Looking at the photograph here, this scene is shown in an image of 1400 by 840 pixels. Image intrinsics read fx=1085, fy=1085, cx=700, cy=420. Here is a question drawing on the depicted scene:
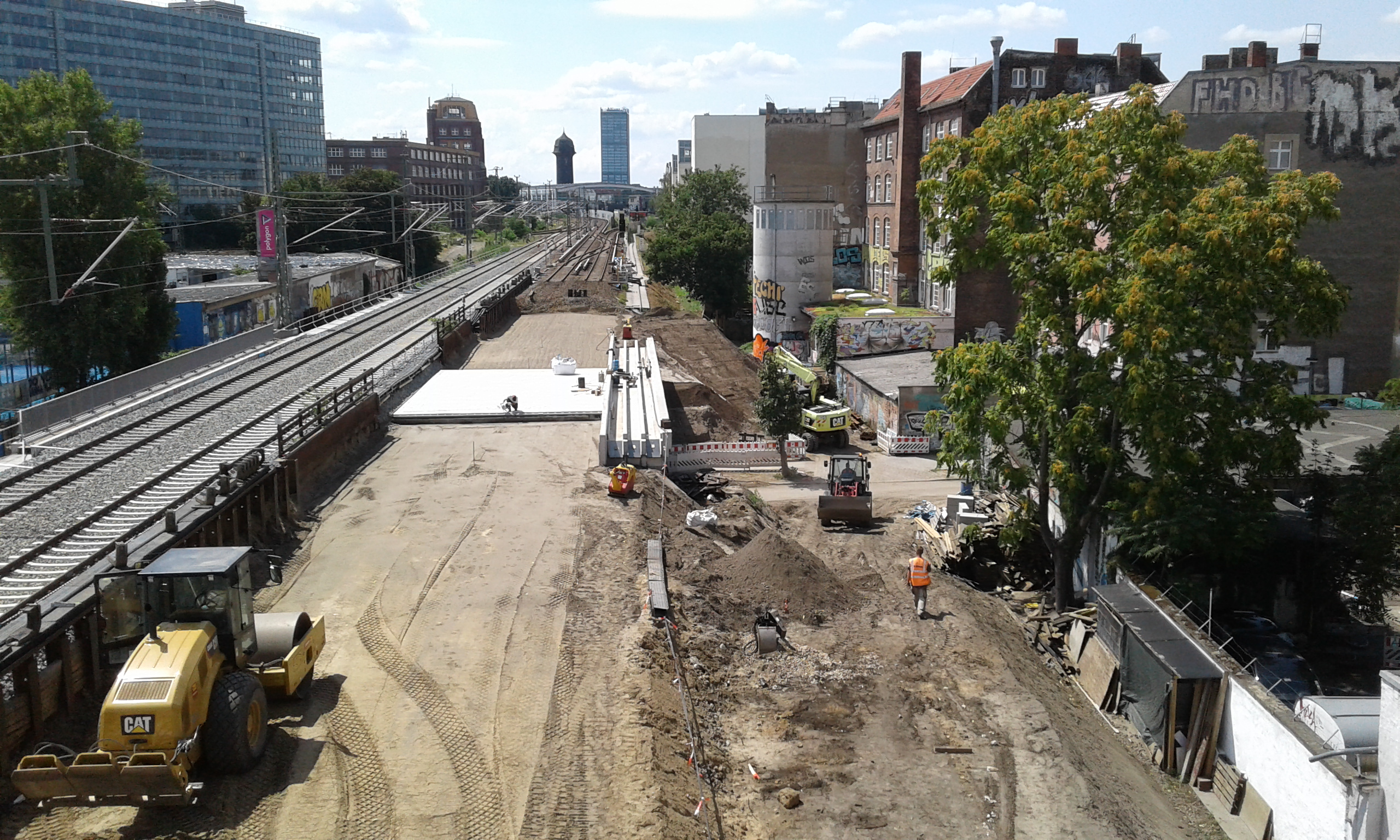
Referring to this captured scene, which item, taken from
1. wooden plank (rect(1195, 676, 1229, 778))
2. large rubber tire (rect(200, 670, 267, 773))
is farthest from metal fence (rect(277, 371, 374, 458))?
wooden plank (rect(1195, 676, 1229, 778))

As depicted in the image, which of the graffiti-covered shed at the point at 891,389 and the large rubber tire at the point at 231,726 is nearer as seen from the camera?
the large rubber tire at the point at 231,726

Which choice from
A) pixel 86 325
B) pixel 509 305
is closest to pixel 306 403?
pixel 86 325

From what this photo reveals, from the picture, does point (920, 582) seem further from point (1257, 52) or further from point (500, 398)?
point (1257, 52)

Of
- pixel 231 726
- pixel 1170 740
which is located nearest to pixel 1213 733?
pixel 1170 740

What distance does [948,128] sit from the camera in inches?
2195

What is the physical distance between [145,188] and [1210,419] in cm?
4166

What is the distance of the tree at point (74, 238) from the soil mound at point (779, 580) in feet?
98.0

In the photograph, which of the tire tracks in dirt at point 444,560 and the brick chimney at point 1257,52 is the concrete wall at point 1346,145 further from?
the tire tracks in dirt at point 444,560

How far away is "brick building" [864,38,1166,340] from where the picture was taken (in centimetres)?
4906

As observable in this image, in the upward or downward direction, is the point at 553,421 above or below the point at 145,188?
below

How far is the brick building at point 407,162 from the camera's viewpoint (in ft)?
543

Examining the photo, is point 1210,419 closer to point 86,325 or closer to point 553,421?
point 553,421

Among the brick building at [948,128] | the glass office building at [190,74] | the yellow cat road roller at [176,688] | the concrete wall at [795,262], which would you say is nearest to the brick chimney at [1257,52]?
the brick building at [948,128]

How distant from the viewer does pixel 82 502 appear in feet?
63.3
